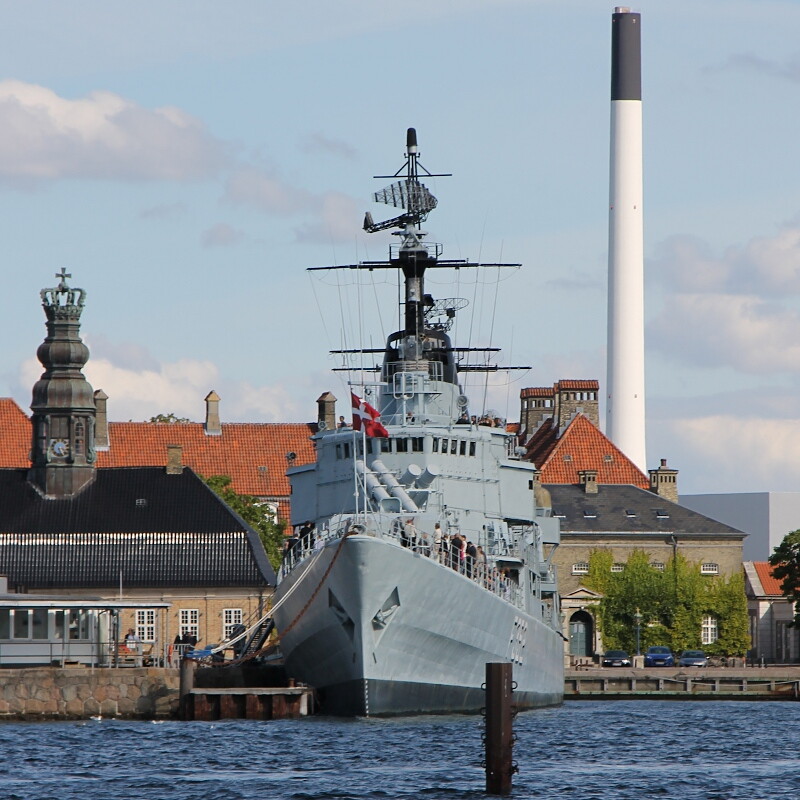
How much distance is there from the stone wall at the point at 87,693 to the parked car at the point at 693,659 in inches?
1484

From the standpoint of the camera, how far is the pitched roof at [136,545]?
84.2 metres

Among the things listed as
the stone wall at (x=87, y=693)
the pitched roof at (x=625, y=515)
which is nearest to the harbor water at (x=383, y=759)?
the stone wall at (x=87, y=693)

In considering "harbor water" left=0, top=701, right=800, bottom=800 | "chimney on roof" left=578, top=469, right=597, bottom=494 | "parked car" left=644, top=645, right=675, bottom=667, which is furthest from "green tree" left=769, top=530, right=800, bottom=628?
"harbor water" left=0, top=701, right=800, bottom=800

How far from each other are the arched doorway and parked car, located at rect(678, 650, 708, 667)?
26.3 ft

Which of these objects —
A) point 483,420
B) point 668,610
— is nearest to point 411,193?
point 483,420

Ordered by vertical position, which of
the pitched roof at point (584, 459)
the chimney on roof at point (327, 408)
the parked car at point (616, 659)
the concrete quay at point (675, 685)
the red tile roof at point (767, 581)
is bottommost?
the concrete quay at point (675, 685)

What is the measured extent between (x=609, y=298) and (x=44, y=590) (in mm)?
49635

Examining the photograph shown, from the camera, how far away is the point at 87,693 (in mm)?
56969

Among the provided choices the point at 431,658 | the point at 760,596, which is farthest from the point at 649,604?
the point at 431,658

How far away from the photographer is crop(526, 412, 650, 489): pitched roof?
11462 centimetres

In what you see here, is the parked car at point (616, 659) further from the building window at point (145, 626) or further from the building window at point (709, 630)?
the building window at point (145, 626)

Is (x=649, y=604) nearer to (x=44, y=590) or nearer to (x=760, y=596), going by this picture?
(x=760, y=596)

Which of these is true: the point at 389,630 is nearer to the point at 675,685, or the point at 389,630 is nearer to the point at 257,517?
the point at 675,685

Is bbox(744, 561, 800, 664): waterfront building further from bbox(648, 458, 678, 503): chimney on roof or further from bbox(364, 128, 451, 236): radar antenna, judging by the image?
bbox(364, 128, 451, 236): radar antenna
